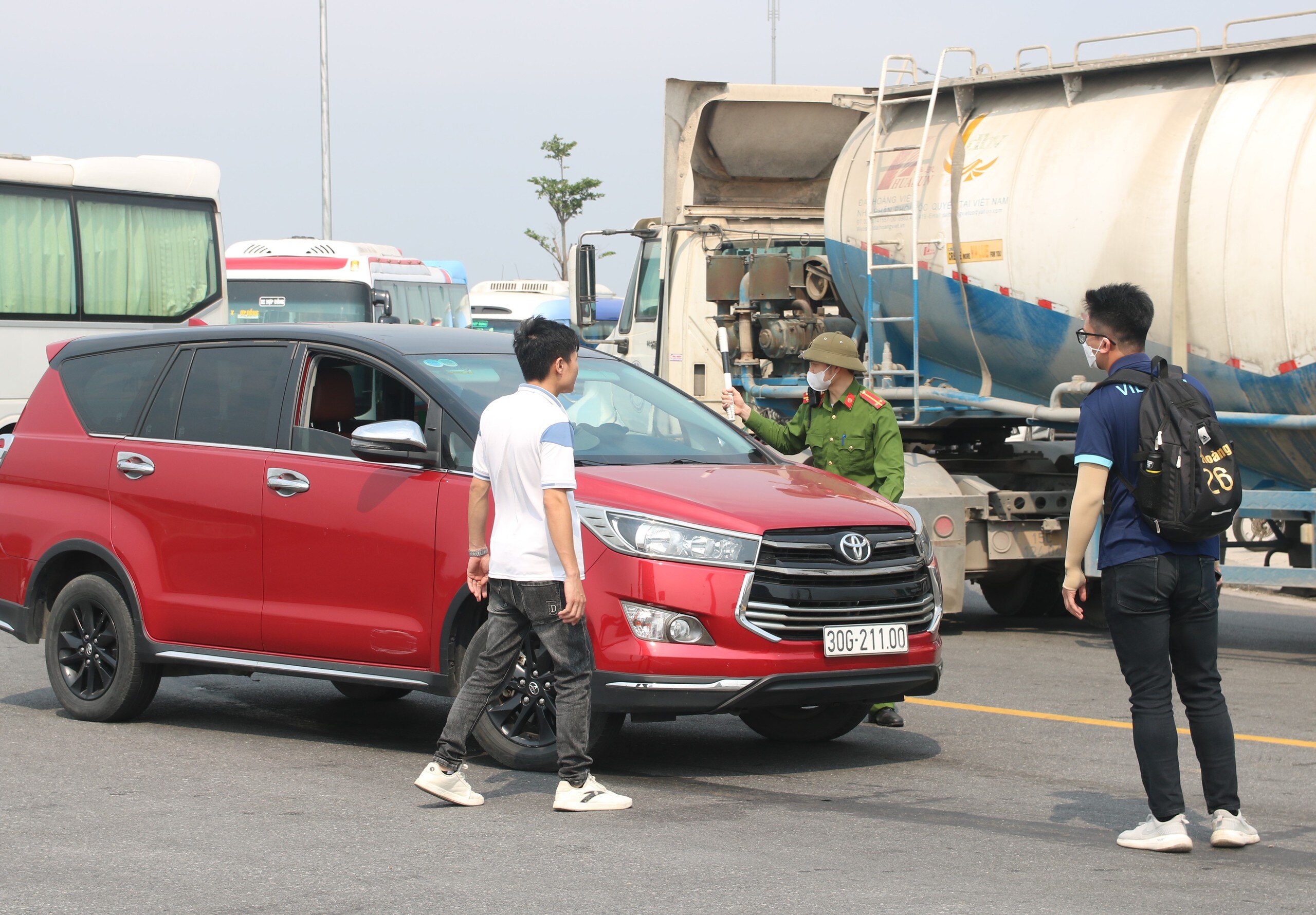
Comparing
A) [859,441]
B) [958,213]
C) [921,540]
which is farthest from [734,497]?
[958,213]

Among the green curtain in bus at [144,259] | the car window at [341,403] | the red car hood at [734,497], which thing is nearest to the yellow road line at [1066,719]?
the red car hood at [734,497]

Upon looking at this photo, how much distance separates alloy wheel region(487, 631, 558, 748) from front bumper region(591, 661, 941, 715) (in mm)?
285

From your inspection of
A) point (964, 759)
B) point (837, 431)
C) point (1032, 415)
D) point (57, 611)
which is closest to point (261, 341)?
point (57, 611)

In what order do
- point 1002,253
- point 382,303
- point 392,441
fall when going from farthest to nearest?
point 382,303 < point 1002,253 < point 392,441

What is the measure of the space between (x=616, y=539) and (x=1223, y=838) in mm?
2432

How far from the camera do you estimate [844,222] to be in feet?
42.0

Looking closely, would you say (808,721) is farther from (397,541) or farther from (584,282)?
(584,282)

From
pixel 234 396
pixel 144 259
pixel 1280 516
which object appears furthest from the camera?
pixel 144 259

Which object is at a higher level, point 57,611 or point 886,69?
point 886,69

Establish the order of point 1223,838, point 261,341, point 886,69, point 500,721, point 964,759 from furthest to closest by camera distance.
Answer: point 886,69
point 261,341
point 964,759
point 500,721
point 1223,838

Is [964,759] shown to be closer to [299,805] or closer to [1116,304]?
[1116,304]

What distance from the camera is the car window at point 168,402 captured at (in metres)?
8.02

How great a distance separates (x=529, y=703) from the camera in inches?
266

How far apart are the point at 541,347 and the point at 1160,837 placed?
2.76 m
